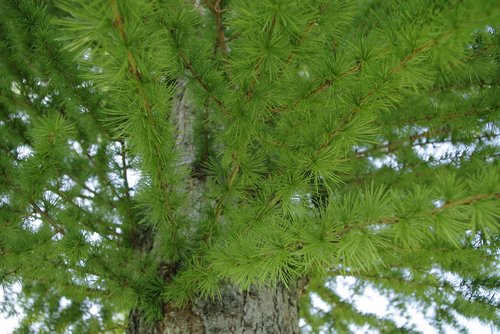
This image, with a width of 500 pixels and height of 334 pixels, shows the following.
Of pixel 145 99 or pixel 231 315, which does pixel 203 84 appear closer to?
pixel 145 99

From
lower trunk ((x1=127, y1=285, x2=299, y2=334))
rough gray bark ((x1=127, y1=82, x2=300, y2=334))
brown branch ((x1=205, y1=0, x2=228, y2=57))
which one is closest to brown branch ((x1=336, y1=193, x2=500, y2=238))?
rough gray bark ((x1=127, y1=82, x2=300, y2=334))

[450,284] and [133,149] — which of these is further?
[450,284]

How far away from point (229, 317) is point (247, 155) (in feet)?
2.13

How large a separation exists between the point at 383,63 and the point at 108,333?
244 cm

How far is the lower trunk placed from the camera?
1625mm

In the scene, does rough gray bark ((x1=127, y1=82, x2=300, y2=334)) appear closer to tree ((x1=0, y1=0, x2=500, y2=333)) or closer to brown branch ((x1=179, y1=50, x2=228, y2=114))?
tree ((x1=0, y1=0, x2=500, y2=333))

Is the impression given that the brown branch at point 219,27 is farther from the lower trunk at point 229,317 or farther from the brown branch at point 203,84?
the lower trunk at point 229,317

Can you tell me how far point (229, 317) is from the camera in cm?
166

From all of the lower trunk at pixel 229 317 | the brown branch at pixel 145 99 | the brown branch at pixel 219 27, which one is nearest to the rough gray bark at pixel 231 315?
the lower trunk at pixel 229 317

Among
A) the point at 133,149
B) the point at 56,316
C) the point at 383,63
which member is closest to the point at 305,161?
the point at 383,63

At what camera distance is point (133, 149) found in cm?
130

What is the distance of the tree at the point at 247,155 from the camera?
0.93 meters

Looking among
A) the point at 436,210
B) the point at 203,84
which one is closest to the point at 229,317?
the point at 203,84

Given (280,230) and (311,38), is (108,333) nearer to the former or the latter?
(280,230)
